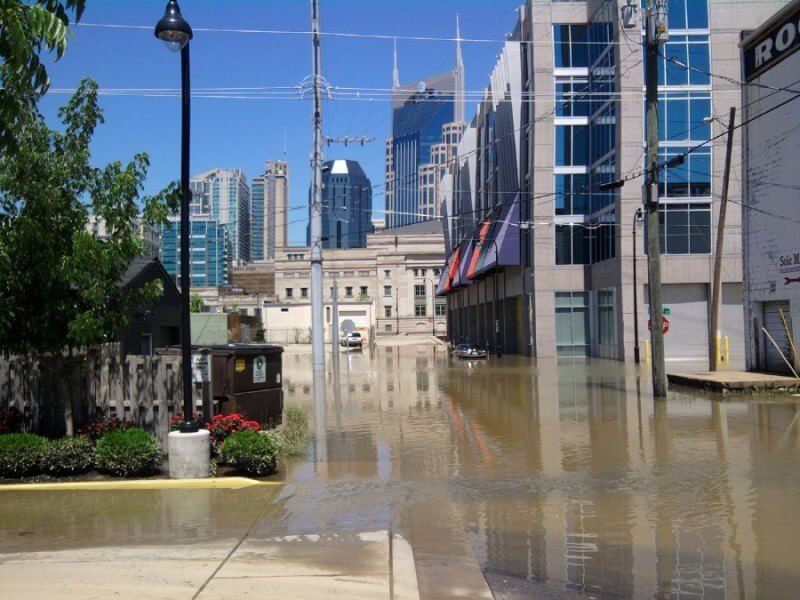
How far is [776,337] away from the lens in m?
24.5

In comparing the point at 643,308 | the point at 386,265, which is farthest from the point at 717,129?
the point at 386,265

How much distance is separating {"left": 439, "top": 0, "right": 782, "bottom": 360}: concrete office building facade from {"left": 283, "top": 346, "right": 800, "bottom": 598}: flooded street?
21164 millimetres

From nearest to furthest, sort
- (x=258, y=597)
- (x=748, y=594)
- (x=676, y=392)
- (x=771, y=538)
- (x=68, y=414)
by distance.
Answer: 1. (x=258, y=597)
2. (x=748, y=594)
3. (x=771, y=538)
4. (x=68, y=414)
5. (x=676, y=392)

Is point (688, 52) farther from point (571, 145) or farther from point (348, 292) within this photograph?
point (348, 292)

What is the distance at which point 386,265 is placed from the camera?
4855 inches

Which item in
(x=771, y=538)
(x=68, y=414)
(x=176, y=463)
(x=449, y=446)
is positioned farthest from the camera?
(x=449, y=446)

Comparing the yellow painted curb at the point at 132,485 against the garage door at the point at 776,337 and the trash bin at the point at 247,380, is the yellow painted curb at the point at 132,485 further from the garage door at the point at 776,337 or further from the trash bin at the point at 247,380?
the garage door at the point at 776,337

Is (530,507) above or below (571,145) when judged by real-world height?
below

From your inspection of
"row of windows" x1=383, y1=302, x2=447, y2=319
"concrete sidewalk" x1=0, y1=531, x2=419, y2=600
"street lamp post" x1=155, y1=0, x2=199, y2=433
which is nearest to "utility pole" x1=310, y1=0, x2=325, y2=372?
"street lamp post" x1=155, y1=0, x2=199, y2=433

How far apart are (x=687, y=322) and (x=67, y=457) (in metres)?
37.0

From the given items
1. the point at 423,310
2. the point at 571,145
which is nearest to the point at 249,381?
the point at 571,145

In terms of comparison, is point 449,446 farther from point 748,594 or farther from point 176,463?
point 748,594

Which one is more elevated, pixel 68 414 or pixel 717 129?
pixel 717 129

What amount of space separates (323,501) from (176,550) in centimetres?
261
